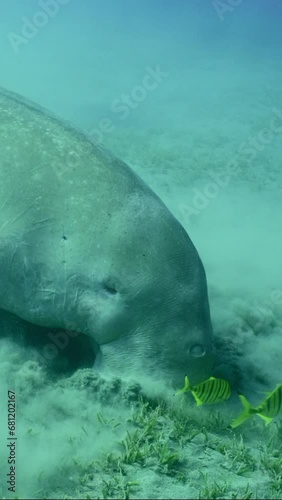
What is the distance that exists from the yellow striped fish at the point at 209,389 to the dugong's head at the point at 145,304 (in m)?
0.24

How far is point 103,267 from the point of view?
3.63 meters

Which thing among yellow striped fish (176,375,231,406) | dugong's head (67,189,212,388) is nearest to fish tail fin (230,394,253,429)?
yellow striped fish (176,375,231,406)

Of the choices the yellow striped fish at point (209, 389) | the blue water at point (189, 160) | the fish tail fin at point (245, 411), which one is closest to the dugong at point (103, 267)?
the yellow striped fish at point (209, 389)

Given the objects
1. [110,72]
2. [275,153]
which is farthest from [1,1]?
[275,153]

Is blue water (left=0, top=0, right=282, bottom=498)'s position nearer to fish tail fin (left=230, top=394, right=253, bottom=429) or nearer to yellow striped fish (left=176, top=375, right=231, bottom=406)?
yellow striped fish (left=176, top=375, right=231, bottom=406)

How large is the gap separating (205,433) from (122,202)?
1903 millimetres

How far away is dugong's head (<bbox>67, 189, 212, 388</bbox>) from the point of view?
362 cm

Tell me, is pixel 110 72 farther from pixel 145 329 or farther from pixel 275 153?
pixel 145 329

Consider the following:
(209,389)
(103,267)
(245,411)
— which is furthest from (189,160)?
(245,411)

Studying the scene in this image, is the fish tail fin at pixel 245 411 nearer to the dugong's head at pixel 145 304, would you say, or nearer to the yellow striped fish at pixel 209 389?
the yellow striped fish at pixel 209 389

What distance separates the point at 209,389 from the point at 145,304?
0.78 metres

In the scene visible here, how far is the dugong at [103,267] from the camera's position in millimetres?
3643

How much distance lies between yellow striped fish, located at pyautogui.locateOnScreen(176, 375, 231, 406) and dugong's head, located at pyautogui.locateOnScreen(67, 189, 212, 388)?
244 millimetres

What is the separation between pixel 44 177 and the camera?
12.7ft
